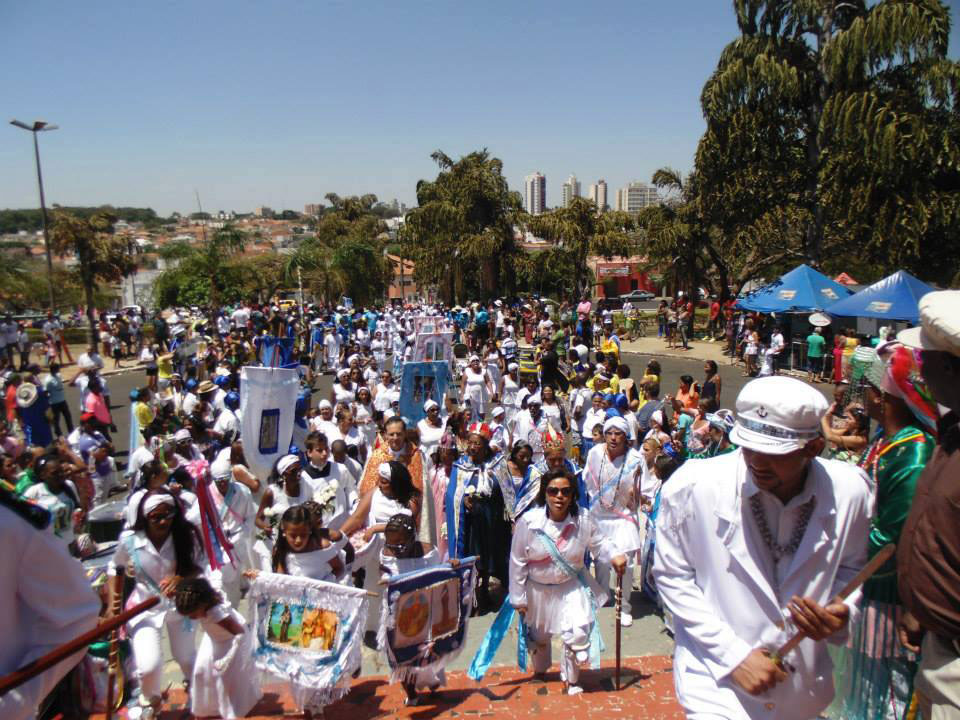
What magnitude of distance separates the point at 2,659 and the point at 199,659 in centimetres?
263

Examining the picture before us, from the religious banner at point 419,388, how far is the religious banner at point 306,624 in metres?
6.42

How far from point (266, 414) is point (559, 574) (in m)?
4.43

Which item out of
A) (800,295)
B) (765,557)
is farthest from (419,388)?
(800,295)

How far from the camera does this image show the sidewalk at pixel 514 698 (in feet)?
13.3

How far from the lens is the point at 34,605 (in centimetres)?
195

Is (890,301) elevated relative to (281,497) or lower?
elevated

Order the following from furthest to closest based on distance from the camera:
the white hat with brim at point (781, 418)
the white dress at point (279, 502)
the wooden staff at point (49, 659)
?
1. the white dress at point (279, 502)
2. the white hat with brim at point (781, 418)
3. the wooden staff at point (49, 659)

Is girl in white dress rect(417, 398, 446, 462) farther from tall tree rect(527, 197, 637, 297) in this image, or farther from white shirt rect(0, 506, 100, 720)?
tall tree rect(527, 197, 637, 297)

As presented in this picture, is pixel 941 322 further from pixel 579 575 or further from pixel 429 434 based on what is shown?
pixel 429 434

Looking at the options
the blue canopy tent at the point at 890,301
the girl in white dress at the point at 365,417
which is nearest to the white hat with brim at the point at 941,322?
the girl in white dress at the point at 365,417

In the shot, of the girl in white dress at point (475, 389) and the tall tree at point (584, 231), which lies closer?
the girl in white dress at point (475, 389)

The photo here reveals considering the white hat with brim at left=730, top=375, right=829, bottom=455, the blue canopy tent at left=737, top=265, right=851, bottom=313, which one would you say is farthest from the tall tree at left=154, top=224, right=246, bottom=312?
the white hat with brim at left=730, top=375, right=829, bottom=455

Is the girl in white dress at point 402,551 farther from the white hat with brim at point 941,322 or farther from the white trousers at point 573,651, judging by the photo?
the white hat with brim at point 941,322

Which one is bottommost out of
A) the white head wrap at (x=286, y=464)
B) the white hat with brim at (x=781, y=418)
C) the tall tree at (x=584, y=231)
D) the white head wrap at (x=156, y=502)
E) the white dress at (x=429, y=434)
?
the white dress at (x=429, y=434)
